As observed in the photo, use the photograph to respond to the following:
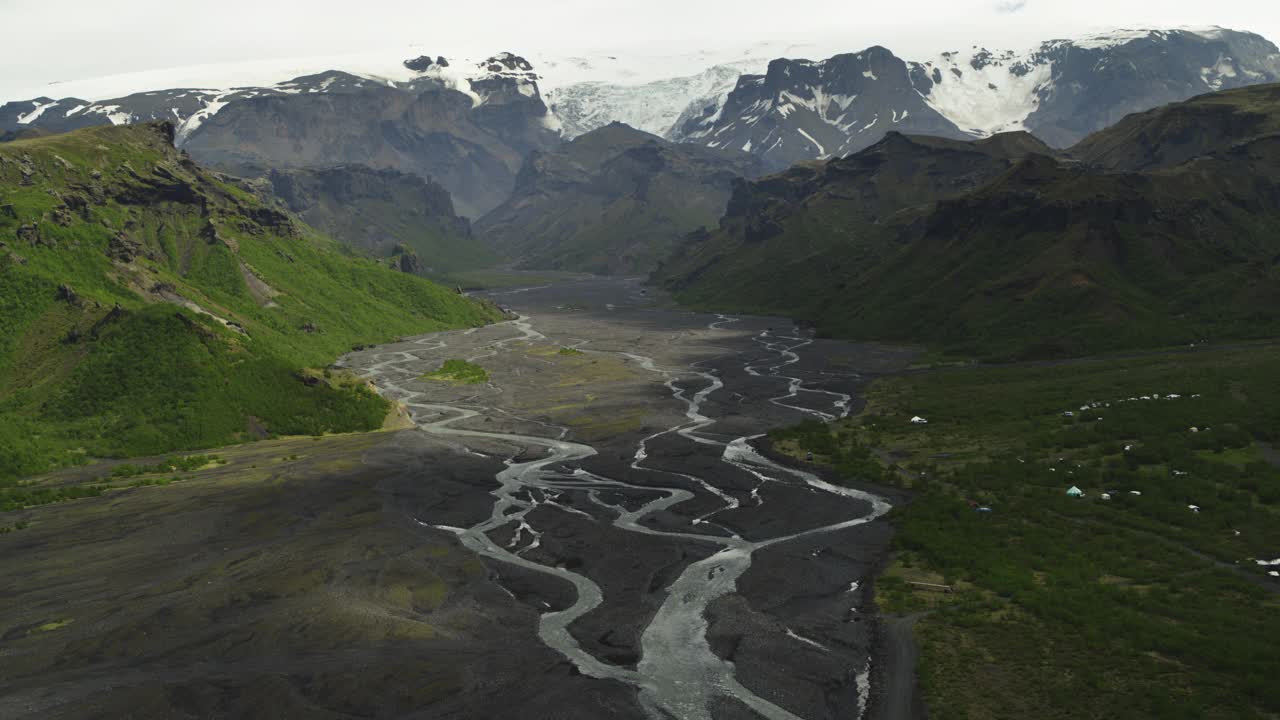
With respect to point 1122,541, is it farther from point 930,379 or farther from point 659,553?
point 930,379

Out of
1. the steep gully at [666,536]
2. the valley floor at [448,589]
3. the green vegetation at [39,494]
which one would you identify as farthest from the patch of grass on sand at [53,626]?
the green vegetation at [39,494]

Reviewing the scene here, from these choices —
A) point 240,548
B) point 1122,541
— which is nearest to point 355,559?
point 240,548

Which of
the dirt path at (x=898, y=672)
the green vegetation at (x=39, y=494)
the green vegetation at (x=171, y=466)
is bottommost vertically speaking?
the green vegetation at (x=171, y=466)

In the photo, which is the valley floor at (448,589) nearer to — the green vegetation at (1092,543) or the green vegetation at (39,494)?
the green vegetation at (39,494)

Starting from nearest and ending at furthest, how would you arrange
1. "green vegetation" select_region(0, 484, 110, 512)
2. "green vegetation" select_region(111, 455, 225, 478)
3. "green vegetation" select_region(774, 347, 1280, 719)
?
"green vegetation" select_region(774, 347, 1280, 719)
"green vegetation" select_region(0, 484, 110, 512)
"green vegetation" select_region(111, 455, 225, 478)

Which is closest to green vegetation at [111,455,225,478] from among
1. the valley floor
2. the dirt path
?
the valley floor

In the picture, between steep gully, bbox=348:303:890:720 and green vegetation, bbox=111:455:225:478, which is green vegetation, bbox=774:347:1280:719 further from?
green vegetation, bbox=111:455:225:478
